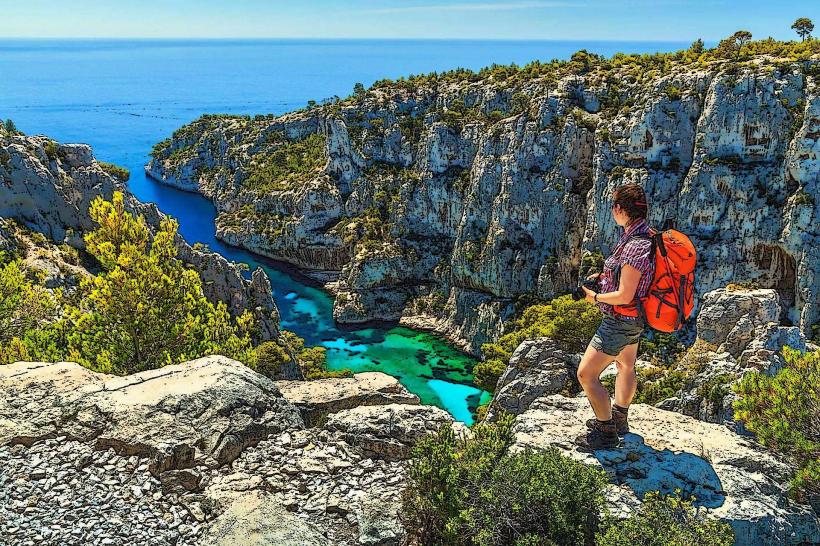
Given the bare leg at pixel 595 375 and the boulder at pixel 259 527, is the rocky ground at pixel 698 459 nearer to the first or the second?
the bare leg at pixel 595 375

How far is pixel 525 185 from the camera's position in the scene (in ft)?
200

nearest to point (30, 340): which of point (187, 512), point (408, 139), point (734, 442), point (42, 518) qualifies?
point (42, 518)

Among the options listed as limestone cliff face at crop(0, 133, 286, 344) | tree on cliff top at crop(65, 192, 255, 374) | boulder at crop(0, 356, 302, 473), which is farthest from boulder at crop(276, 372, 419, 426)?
limestone cliff face at crop(0, 133, 286, 344)

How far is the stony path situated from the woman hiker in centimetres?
722

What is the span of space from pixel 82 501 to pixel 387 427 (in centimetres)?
558

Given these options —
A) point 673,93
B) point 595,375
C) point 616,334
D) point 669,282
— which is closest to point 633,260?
point 669,282

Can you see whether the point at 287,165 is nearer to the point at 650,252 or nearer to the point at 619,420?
the point at 619,420

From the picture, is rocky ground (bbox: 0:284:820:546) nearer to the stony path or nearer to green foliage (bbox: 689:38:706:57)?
the stony path

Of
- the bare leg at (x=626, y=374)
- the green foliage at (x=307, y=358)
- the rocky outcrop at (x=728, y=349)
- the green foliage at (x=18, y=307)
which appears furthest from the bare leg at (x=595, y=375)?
the green foliage at (x=307, y=358)

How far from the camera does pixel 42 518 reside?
344 inches

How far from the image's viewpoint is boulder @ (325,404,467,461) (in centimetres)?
1070

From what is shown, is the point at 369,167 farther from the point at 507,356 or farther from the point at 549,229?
the point at 507,356

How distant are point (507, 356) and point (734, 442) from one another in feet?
95.1

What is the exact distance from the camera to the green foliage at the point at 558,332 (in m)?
30.4
